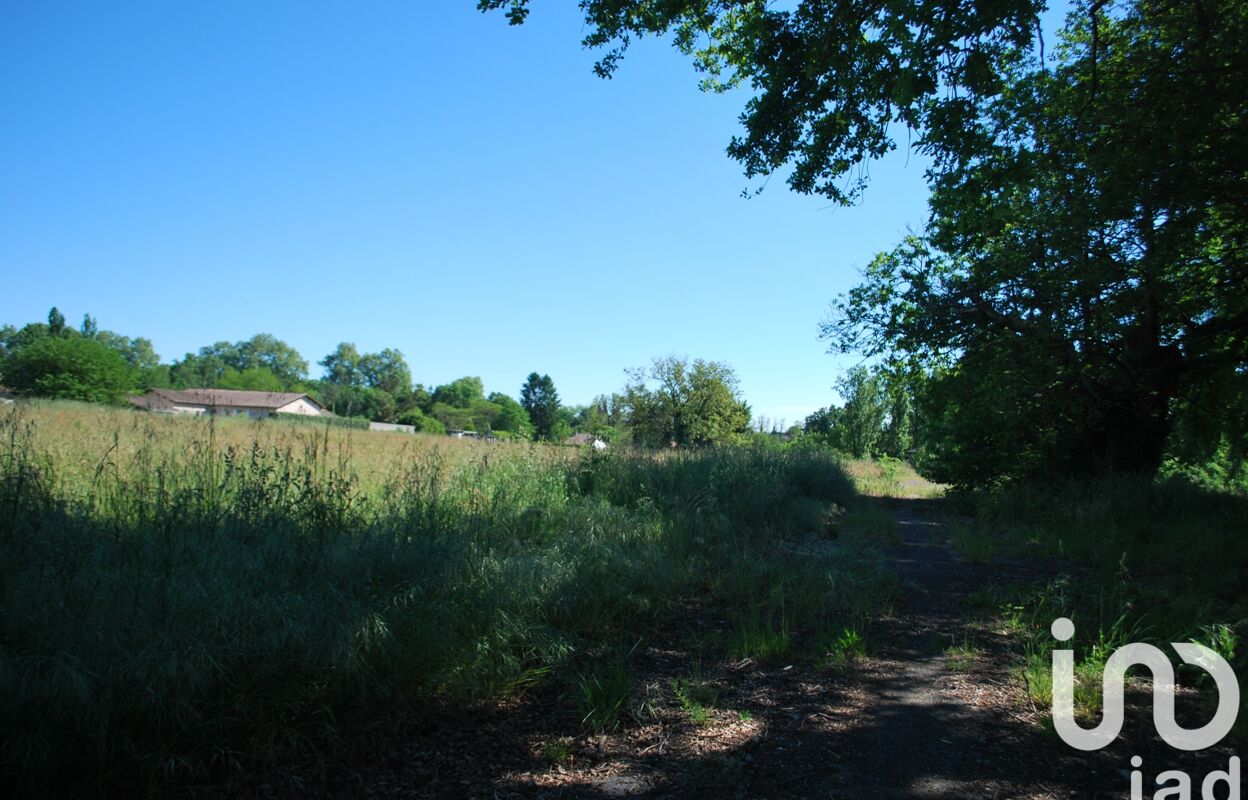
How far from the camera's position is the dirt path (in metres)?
2.69

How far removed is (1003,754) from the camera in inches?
115

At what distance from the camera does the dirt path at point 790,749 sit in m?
2.69

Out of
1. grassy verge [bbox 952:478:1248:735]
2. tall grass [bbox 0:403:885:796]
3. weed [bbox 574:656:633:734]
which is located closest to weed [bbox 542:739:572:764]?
weed [bbox 574:656:633:734]

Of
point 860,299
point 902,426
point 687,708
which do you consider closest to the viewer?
point 687,708

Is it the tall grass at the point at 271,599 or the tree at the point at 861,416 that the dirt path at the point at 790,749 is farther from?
the tree at the point at 861,416

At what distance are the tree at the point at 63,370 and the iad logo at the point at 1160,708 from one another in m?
29.1

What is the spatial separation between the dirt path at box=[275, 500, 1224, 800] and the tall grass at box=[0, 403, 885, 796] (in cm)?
34

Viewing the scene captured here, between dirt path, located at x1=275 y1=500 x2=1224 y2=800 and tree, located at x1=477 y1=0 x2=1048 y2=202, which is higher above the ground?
tree, located at x1=477 y1=0 x2=1048 y2=202

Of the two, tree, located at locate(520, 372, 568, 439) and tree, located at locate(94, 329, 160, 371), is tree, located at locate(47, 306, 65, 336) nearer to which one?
tree, located at locate(94, 329, 160, 371)

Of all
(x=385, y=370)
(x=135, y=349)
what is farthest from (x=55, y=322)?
(x=385, y=370)

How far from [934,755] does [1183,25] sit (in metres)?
9.41

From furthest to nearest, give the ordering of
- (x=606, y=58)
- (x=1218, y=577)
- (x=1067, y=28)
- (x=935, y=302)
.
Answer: (x=935, y=302) → (x=1067, y=28) → (x=606, y=58) → (x=1218, y=577)

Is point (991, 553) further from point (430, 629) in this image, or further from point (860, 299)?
point (860, 299)

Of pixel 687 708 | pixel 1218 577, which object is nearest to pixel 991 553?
pixel 1218 577
